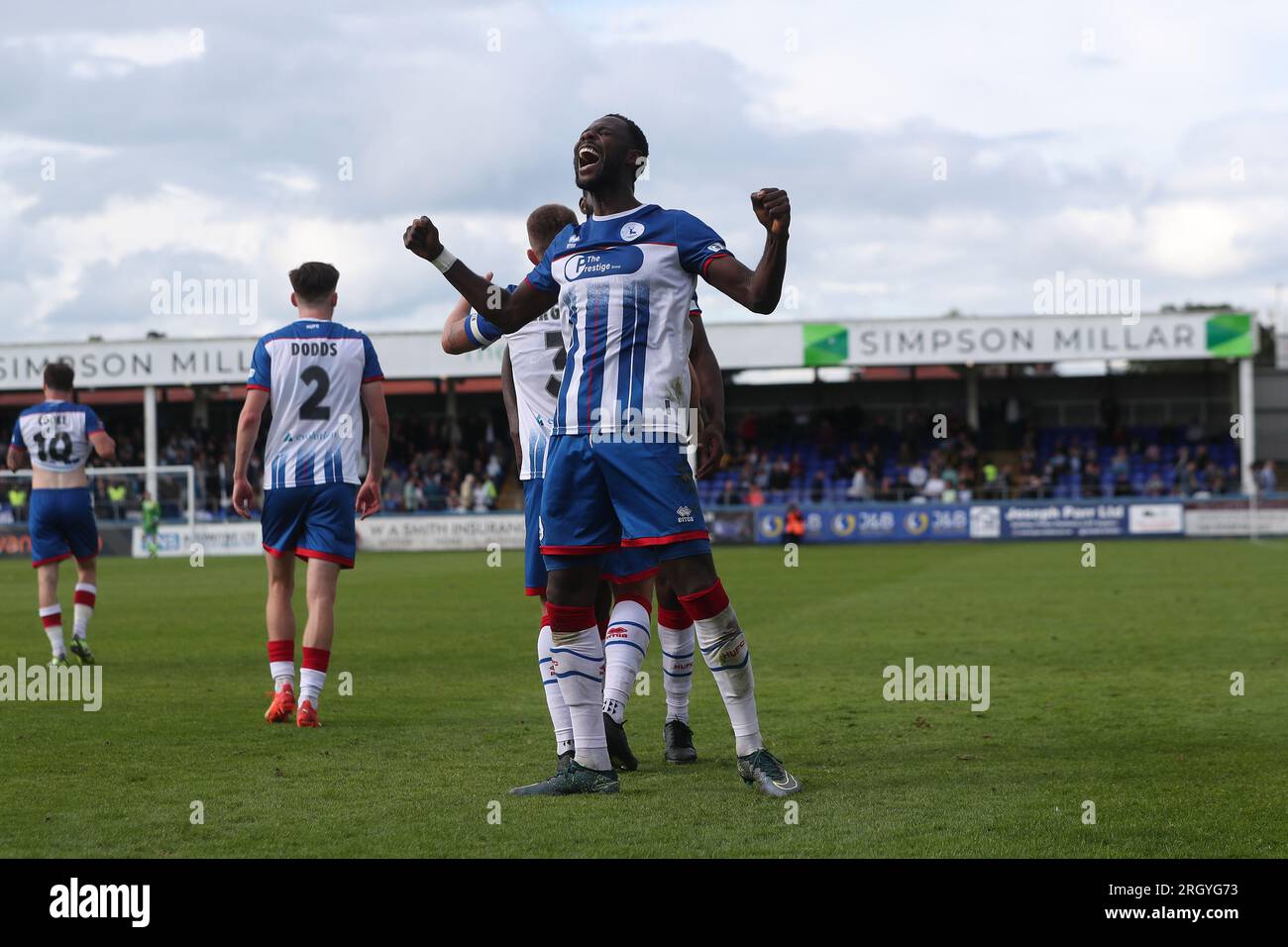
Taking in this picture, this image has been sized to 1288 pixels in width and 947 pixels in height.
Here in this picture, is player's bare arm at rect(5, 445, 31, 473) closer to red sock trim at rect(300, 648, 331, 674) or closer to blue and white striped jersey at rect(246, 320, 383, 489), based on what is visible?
blue and white striped jersey at rect(246, 320, 383, 489)

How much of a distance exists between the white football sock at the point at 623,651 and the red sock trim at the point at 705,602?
82 centimetres

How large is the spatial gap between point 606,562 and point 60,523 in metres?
6.04

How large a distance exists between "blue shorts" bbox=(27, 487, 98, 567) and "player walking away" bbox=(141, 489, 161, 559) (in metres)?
26.1

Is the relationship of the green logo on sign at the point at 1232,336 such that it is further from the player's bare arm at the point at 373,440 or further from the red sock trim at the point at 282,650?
the red sock trim at the point at 282,650

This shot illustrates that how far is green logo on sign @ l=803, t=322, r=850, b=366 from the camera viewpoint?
4450 centimetres

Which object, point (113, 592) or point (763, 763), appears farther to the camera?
point (113, 592)

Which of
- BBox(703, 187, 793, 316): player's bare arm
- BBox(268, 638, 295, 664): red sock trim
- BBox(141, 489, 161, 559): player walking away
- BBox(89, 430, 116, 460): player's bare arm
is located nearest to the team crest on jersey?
BBox(703, 187, 793, 316): player's bare arm

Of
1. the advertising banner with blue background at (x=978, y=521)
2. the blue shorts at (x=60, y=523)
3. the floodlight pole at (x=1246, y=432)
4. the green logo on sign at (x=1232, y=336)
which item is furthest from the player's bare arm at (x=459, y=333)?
the green logo on sign at (x=1232, y=336)

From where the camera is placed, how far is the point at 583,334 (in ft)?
18.7

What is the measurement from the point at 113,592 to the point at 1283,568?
1688cm

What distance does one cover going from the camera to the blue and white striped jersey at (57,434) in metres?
10.7
